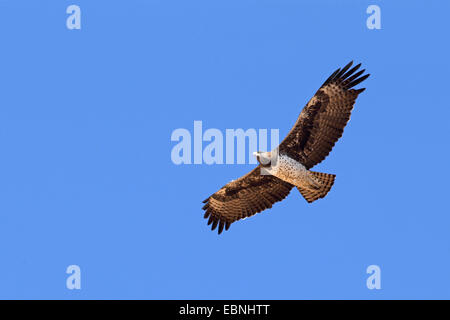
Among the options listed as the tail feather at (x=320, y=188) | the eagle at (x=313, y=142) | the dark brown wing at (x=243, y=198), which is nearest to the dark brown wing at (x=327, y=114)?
the eagle at (x=313, y=142)

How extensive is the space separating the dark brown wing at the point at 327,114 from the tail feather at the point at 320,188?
44 centimetres

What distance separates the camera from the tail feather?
1278 centimetres

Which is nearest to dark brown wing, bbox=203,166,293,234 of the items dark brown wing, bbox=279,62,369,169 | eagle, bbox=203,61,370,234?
eagle, bbox=203,61,370,234

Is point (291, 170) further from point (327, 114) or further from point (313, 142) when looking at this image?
point (327, 114)

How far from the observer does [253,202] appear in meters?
13.8

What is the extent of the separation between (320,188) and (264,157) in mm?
1205

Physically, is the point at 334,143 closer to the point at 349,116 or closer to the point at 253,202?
the point at 349,116

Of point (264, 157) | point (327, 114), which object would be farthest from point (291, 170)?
point (327, 114)

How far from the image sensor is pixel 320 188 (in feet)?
42.2

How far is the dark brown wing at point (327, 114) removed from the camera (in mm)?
12547
